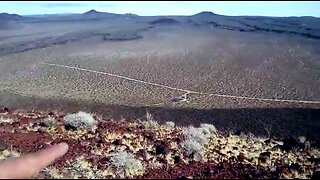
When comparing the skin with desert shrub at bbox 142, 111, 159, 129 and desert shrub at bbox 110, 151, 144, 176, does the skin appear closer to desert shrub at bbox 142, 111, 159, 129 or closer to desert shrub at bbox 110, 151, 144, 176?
desert shrub at bbox 110, 151, 144, 176

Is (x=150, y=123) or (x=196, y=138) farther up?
(x=196, y=138)

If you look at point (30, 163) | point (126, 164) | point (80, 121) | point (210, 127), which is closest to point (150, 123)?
point (210, 127)

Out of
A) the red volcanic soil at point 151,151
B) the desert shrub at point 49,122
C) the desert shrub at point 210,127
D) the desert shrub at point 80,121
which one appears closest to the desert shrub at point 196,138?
the desert shrub at point 210,127

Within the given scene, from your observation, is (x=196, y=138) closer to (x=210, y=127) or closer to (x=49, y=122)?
(x=210, y=127)

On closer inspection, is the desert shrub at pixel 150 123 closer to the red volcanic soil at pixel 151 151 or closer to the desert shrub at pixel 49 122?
the red volcanic soil at pixel 151 151

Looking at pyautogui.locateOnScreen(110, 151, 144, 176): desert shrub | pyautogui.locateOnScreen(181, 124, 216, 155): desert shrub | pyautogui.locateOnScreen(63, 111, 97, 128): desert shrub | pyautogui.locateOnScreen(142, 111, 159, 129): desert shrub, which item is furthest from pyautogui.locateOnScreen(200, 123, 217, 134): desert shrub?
pyautogui.locateOnScreen(110, 151, 144, 176): desert shrub

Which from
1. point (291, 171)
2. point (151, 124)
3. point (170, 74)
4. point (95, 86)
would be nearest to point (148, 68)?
point (170, 74)

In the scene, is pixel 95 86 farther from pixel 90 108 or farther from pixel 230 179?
pixel 230 179
